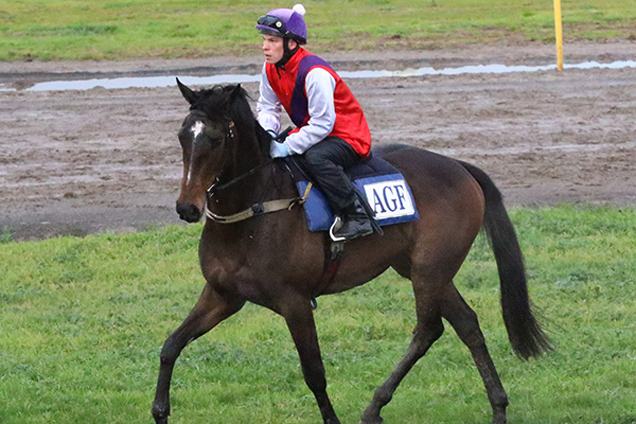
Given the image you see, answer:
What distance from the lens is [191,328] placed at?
6664 millimetres

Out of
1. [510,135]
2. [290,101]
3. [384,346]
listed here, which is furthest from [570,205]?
[290,101]

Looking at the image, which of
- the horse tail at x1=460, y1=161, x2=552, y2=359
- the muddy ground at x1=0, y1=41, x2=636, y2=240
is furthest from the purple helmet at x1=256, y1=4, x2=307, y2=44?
the muddy ground at x1=0, y1=41, x2=636, y2=240

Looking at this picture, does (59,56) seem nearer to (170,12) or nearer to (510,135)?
(170,12)

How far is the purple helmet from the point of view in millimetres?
6539

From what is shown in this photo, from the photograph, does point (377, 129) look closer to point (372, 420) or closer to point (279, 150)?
point (372, 420)

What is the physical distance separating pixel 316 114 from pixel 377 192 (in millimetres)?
667

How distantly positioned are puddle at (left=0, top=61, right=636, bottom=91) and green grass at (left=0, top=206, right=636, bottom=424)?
8.61m

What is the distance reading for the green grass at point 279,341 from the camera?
24.5 feet

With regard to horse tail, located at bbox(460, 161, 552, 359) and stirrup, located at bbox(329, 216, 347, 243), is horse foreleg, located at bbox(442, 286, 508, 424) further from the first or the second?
stirrup, located at bbox(329, 216, 347, 243)

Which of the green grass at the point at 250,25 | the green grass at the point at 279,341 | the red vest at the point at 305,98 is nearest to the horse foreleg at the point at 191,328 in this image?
the green grass at the point at 279,341

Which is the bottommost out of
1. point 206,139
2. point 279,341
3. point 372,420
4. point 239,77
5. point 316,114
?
point 239,77

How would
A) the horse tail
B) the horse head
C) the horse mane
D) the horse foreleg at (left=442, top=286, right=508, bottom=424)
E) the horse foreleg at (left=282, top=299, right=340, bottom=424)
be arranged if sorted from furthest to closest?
the horse tail < the horse foreleg at (left=442, top=286, right=508, bottom=424) < the horse foreleg at (left=282, top=299, right=340, bottom=424) < the horse mane < the horse head

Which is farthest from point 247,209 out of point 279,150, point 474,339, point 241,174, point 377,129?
point 377,129

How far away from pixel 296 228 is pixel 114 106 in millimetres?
13031
